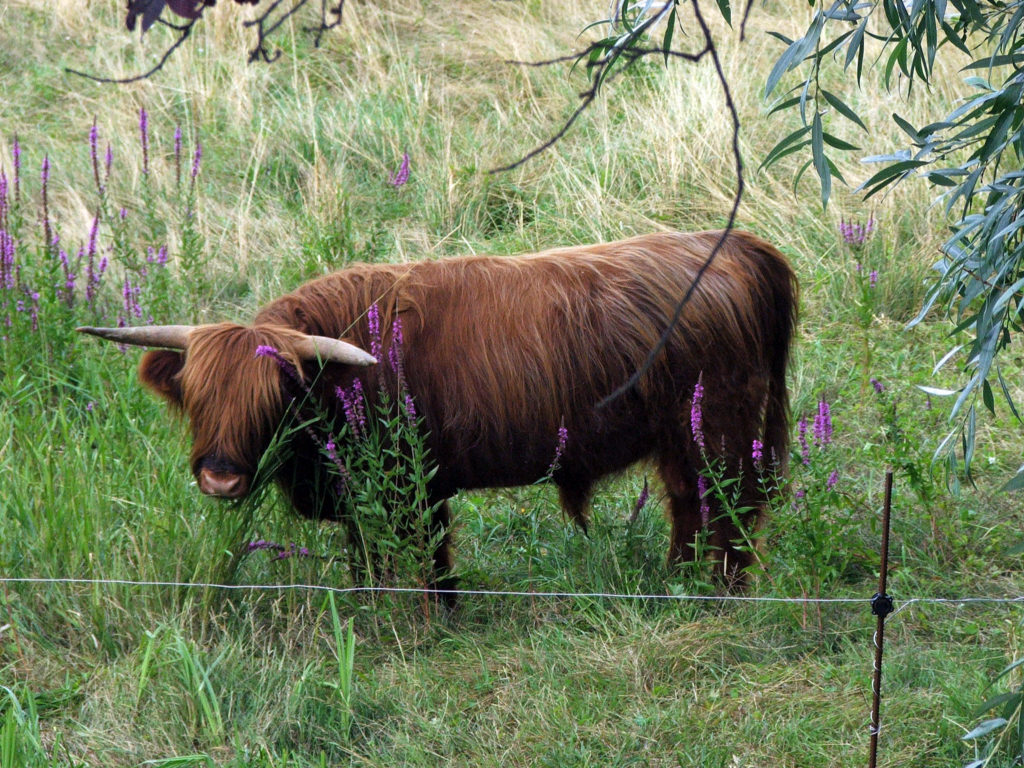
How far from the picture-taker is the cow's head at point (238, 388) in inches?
145

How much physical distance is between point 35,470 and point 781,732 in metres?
2.82

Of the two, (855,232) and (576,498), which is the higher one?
(855,232)

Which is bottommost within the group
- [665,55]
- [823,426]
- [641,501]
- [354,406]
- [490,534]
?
[490,534]

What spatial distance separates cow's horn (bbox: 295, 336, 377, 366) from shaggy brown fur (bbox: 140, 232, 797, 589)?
123mm

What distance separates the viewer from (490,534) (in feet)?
15.2

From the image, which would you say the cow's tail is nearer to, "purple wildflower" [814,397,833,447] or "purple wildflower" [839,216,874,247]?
"purple wildflower" [814,397,833,447]

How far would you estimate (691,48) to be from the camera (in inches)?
361

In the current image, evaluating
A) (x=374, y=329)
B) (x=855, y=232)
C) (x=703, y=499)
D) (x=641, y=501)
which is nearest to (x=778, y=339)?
(x=703, y=499)

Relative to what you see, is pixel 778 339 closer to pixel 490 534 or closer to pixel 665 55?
pixel 490 534

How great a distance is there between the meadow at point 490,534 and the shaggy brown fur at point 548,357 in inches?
11.7

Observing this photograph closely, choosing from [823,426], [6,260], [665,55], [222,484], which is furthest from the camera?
[6,260]

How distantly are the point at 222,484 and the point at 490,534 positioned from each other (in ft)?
4.38

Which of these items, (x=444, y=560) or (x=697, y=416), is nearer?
(x=697, y=416)

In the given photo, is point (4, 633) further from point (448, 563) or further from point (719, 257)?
point (719, 257)
